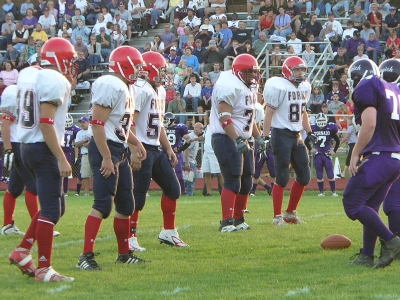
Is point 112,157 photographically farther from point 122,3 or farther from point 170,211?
point 122,3

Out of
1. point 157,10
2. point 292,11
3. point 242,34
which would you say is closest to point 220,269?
point 242,34

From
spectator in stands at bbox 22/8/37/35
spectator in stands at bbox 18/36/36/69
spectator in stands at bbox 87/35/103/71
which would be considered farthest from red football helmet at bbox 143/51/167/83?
spectator in stands at bbox 22/8/37/35

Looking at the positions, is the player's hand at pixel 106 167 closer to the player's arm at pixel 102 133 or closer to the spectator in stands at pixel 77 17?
the player's arm at pixel 102 133

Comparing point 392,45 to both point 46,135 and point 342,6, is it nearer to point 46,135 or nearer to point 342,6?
point 342,6

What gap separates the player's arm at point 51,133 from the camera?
18.7ft

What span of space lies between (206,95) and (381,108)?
506 inches

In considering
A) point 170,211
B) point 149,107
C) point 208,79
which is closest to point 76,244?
point 170,211

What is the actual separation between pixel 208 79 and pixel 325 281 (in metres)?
13.8

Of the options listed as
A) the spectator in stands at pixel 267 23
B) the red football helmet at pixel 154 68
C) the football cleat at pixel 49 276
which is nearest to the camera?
the football cleat at pixel 49 276

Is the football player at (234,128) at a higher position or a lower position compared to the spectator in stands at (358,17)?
lower

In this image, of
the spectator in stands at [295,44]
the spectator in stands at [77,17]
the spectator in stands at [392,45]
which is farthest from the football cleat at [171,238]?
the spectator in stands at [77,17]

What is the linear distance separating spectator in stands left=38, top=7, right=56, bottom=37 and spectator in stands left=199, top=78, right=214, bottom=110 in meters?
6.18

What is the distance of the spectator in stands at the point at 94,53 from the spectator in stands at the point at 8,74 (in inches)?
83.5

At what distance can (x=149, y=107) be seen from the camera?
298 inches
